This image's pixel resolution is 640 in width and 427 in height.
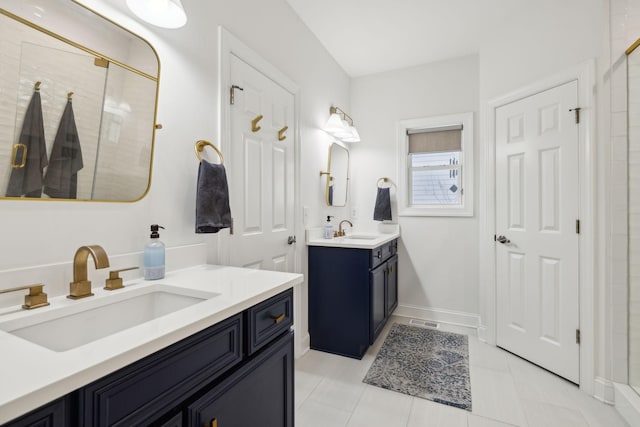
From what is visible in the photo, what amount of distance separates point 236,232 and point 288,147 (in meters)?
0.84

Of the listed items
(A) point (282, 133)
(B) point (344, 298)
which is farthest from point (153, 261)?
(B) point (344, 298)

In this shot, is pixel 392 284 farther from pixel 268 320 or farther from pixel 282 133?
pixel 268 320

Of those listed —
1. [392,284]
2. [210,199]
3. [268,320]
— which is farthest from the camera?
[392,284]

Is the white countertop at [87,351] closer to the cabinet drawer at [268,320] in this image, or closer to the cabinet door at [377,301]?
the cabinet drawer at [268,320]

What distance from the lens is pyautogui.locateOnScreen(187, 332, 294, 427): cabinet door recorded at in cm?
88

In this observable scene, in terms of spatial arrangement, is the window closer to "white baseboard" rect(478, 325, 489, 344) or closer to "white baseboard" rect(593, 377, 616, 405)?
"white baseboard" rect(478, 325, 489, 344)

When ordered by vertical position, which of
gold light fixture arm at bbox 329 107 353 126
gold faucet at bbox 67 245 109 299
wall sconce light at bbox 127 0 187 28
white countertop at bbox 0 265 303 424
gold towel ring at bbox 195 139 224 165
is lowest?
white countertop at bbox 0 265 303 424

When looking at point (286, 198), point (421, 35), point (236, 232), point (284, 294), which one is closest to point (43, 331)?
point (284, 294)

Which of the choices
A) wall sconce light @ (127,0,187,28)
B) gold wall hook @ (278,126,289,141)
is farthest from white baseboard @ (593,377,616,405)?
wall sconce light @ (127,0,187,28)

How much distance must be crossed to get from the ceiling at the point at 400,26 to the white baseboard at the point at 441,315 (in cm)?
259

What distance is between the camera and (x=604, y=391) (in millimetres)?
1904

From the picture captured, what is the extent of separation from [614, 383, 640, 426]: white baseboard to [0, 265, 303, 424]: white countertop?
2.06 meters

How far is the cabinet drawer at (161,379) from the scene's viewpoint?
62cm

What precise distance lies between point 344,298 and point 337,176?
1.28 meters
